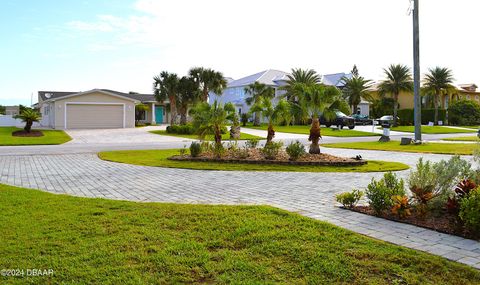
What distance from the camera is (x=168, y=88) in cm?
4416

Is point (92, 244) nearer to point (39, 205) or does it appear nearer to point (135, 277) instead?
point (135, 277)

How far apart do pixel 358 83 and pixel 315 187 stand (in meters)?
50.6

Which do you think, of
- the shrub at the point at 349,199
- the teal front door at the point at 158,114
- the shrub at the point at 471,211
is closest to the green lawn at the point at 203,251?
the shrub at the point at 471,211

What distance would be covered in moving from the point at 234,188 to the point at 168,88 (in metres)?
36.3

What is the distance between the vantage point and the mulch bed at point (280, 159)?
1363 centimetres

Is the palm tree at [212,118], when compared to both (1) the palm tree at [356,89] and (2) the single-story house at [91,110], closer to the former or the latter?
(2) the single-story house at [91,110]

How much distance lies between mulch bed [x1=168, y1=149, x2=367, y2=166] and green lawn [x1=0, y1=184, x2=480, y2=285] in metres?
7.44

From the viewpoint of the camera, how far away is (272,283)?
3889 millimetres

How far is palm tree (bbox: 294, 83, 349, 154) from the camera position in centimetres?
1460

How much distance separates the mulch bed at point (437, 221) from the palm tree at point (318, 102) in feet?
27.1

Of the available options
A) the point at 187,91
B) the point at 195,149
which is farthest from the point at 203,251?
the point at 187,91

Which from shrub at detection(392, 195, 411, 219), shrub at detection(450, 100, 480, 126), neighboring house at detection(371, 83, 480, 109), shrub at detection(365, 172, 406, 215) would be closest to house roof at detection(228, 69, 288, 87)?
neighboring house at detection(371, 83, 480, 109)

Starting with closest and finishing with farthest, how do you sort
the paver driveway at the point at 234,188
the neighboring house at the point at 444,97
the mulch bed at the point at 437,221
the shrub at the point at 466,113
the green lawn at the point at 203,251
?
the green lawn at the point at 203,251, the paver driveway at the point at 234,188, the mulch bed at the point at 437,221, the shrub at the point at 466,113, the neighboring house at the point at 444,97

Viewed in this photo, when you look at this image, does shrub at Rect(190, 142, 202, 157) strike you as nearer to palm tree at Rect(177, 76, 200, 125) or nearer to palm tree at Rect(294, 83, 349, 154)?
palm tree at Rect(294, 83, 349, 154)
